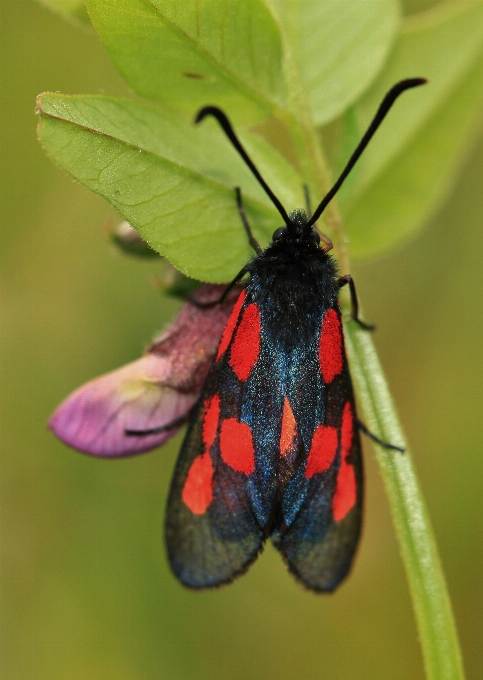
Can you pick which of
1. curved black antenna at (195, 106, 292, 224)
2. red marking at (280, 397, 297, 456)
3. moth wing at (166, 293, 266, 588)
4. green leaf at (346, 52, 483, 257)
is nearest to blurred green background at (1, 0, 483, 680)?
green leaf at (346, 52, 483, 257)

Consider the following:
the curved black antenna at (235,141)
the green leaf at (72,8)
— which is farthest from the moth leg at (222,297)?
the green leaf at (72,8)

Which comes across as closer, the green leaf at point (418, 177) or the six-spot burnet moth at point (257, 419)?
the six-spot burnet moth at point (257, 419)

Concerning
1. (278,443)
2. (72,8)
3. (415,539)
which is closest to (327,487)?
(278,443)

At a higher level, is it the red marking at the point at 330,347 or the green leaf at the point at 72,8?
the green leaf at the point at 72,8

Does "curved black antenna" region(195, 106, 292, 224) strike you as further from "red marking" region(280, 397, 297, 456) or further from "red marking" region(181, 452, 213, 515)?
"red marking" region(181, 452, 213, 515)

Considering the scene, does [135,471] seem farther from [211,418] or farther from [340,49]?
[340,49]

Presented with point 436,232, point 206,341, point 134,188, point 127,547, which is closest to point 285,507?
point 206,341

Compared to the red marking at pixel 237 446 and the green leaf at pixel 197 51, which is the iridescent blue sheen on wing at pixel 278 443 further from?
the green leaf at pixel 197 51
